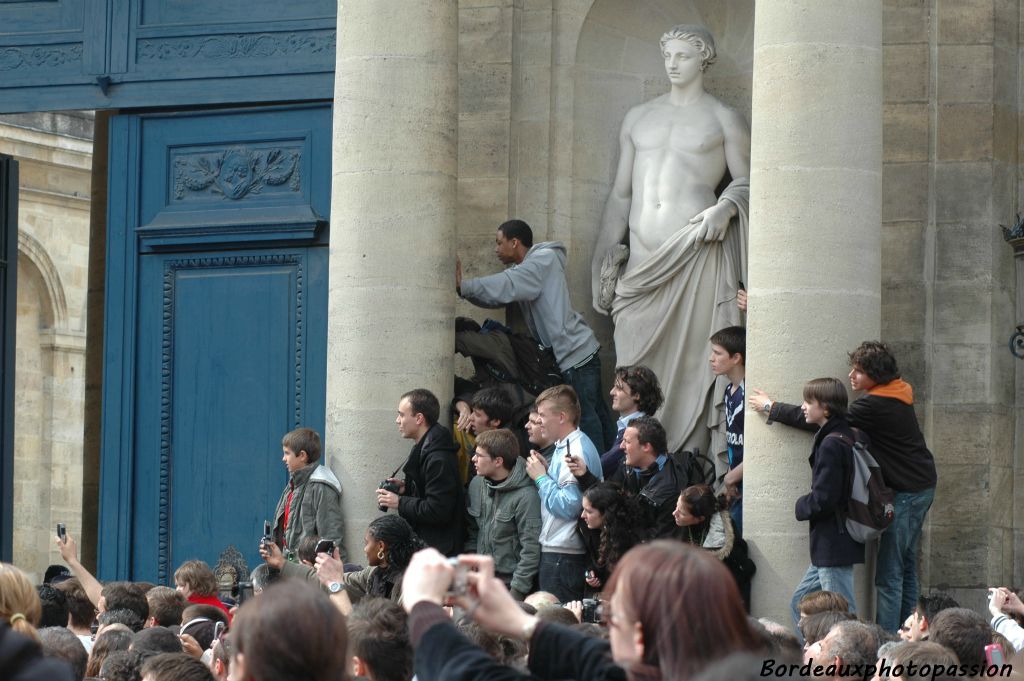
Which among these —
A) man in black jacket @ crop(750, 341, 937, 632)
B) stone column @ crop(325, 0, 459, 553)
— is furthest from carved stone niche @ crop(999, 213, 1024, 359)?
stone column @ crop(325, 0, 459, 553)

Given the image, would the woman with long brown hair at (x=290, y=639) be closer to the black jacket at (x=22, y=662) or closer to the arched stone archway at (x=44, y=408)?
the black jacket at (x=22, y=662)

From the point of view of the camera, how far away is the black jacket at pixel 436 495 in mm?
10969

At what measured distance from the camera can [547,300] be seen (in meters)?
12.5

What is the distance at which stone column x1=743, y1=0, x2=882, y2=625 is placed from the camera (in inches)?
412

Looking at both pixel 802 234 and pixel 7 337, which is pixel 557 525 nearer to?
pixel 802 234

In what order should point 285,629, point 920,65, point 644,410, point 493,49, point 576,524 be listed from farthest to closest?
point 493,49 < point 920,65 < point 644,410 < point 576,524 < point 285,629

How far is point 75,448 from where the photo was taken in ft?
79.2

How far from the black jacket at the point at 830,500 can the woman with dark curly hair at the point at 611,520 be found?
0.83 m

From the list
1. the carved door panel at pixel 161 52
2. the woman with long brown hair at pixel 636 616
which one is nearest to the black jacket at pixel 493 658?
the woman with long brown hair at pixel 636 616

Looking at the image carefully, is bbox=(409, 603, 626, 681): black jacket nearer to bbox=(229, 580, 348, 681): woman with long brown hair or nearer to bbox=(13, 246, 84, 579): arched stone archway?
bbox=(229, 580, 348, 681): woman with long brown hair

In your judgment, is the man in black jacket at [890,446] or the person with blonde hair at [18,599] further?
the man in black jacket at [890,446]

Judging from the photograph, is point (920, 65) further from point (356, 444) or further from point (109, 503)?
point (109, 503)

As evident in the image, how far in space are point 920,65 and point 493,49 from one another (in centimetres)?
272

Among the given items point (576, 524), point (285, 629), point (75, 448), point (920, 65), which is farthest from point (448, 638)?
point (75, 448)
